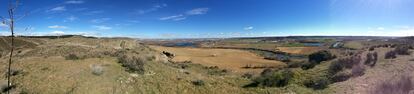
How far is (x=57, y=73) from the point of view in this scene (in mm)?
14352

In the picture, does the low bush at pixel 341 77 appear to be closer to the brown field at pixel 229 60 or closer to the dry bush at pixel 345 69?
the dry bush at pixel 345 69

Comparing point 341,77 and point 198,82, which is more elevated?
point 341,77

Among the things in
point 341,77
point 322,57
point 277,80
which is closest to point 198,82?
point 277,80

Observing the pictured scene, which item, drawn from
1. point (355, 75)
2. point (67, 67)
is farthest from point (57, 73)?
point (355, 75)

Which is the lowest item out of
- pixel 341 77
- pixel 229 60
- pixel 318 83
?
pixel 229 60

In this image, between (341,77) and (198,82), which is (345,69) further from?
(198,82)

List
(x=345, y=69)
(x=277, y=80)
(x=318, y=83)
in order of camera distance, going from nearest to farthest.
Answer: (x=318, y=83), (x=277, y=80), (x=345, y=69)

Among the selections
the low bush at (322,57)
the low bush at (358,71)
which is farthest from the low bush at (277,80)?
the low bush at (322,57)

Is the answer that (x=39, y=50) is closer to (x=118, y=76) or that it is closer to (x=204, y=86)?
(x=118, y=76)

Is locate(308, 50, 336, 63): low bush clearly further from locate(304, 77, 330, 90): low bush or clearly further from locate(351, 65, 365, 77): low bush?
locate(304, 77, 330, 90): low bush

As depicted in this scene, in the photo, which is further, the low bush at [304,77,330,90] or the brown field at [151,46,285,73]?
the brown field at [151,46,285,73]

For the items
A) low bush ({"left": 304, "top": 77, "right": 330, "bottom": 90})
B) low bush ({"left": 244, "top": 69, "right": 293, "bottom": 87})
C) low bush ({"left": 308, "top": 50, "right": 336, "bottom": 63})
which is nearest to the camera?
low bush ({"left": 304, "top": 77, "right": 330, "bottom": 90})

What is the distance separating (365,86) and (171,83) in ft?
28.8

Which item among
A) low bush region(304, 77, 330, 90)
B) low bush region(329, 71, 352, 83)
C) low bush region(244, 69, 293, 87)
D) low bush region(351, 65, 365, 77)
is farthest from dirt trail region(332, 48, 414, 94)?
low bush region(244, 69, 293, 87)
